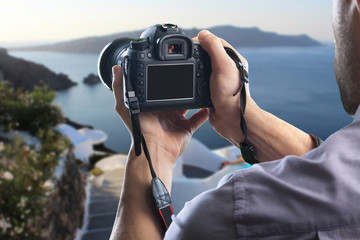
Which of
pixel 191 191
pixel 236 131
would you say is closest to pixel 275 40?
pixel 191 191

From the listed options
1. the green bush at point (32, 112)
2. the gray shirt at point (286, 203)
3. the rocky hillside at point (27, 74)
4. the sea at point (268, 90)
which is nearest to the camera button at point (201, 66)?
the gray shirt at point (286, 203)

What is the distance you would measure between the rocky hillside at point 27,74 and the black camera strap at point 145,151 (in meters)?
5.57

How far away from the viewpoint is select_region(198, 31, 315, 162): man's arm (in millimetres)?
524

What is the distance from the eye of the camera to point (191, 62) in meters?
0.52

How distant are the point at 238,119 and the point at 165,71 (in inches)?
5.0

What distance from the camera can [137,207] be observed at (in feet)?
1.44

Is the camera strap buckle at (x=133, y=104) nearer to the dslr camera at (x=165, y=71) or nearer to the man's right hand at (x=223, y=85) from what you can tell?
the dslr camera at (x=165, y=71)

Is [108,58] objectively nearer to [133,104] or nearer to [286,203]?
[133,104]

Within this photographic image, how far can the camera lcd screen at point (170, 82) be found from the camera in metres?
0.51

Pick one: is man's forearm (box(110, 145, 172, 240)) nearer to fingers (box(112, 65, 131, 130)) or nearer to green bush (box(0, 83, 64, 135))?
fingers (box(112, 65, 131, 130))

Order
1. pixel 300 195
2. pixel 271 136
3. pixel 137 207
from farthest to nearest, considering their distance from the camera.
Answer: pixel 271 136, pixel 137 207, pixel 300 195

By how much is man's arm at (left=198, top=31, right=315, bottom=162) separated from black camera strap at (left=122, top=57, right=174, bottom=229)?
11cm

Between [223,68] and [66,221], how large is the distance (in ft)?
7.78

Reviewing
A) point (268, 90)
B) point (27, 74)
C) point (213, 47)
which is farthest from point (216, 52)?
point (268, 90)
